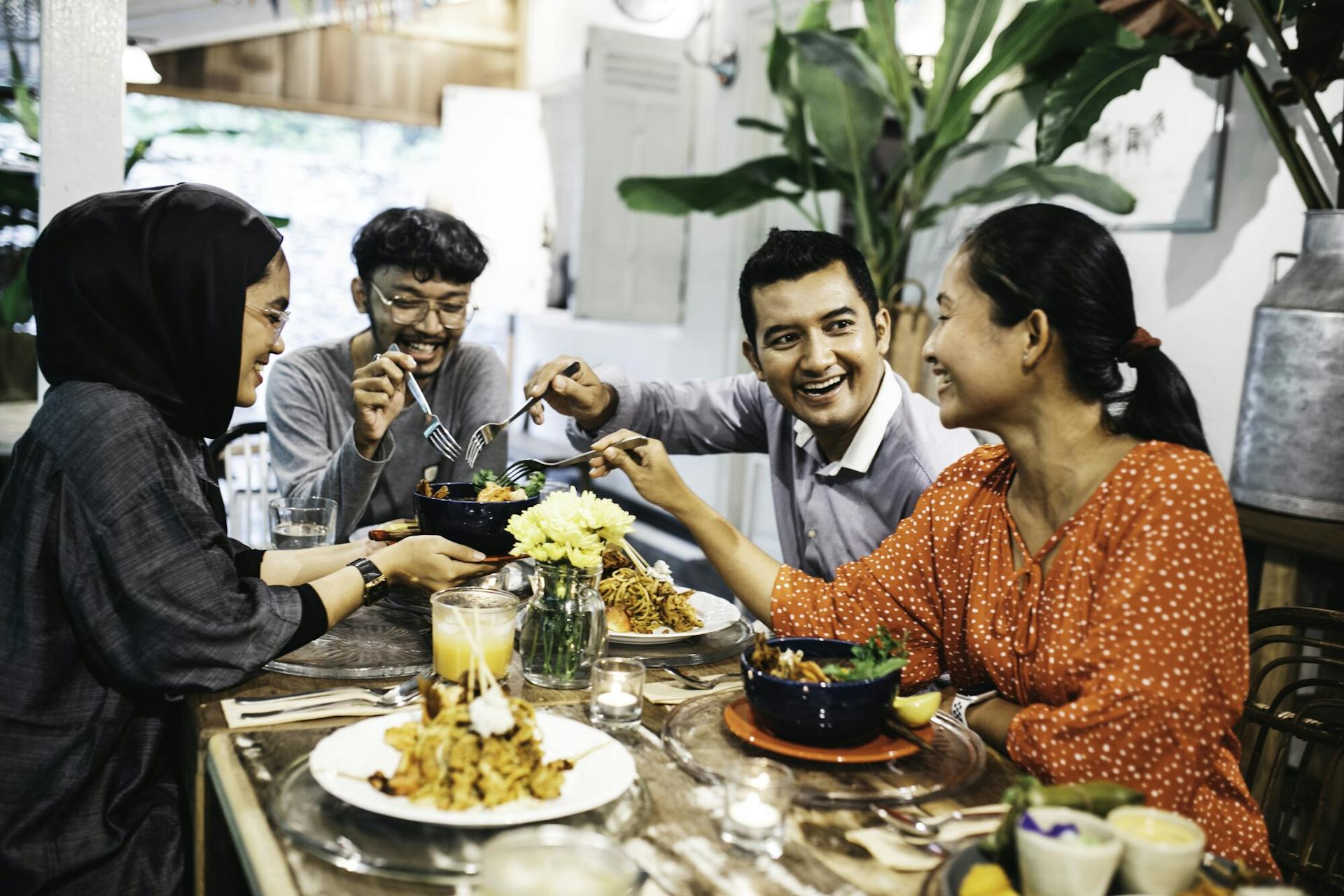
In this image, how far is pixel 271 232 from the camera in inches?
64.3

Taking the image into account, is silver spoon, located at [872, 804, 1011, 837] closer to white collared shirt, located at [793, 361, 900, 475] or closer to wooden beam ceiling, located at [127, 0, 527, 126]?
white collared shirt, located at [793, 361, 900, 475]

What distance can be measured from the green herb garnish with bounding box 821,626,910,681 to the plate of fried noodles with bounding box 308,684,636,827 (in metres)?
0.30

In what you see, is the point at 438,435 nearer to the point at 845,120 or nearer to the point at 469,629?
the point at 469,629

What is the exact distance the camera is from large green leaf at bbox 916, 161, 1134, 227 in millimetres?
3172

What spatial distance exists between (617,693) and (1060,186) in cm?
251

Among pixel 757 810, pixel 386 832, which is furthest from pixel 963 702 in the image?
pixel 386 832

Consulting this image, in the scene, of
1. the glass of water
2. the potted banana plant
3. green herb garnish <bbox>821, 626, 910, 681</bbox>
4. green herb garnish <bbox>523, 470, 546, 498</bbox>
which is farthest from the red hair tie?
the potted banana plant

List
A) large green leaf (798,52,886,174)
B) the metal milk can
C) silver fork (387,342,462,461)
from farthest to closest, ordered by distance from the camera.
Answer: large green leaf (798,52,886,174) → the metal milk can → silver fork (387,342,462,461)

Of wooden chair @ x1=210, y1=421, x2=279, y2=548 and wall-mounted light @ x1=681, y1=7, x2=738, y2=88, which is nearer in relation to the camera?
wooden chair @ x1=210, y1=421, x2=279, y2=548

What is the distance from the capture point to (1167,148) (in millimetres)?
3297

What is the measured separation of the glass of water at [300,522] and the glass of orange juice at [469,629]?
564 millimetres

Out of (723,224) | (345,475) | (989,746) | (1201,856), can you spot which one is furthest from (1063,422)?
(723,224)

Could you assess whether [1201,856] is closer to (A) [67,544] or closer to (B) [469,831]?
(B) [469,831]

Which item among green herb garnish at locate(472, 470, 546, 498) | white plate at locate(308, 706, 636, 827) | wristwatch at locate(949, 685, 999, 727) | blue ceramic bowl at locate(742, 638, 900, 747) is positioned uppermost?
green herb garnish at locate(472, 470, 546, 498)
